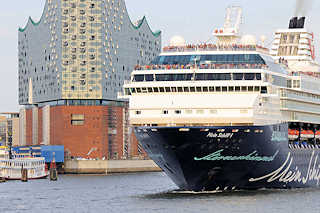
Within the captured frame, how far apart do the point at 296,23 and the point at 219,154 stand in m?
36.6

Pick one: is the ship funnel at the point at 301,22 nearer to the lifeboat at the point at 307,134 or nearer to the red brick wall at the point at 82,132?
the lifeboat at the point at 307,134

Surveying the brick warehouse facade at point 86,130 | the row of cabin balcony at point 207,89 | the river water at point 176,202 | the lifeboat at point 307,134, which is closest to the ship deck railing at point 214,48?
the row of cabin balcony at point 207,89

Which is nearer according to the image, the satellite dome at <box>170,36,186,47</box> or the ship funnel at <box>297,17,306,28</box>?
the satellite dome at <box>170,36,186,47</box>

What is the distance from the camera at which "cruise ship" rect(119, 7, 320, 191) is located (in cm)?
7575

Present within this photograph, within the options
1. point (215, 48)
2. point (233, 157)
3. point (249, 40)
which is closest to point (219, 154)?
point (233, 157)

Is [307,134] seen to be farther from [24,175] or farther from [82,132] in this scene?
[82,132]

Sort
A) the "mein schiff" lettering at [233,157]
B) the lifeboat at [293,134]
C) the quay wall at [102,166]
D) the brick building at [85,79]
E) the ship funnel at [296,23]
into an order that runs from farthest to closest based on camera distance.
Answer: the brick building at [85,79], the quay wall at [102,166], the ship funnel at [296,23], the lifeboat at [293,134], the "mein schiff" lettering at [233,157]

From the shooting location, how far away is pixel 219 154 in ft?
249

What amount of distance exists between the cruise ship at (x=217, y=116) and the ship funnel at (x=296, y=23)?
2063 cm

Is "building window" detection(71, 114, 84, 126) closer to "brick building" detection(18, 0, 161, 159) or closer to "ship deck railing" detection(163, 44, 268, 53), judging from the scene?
"brick building" detection(18, 0, 161, 159)

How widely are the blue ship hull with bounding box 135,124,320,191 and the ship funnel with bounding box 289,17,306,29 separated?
2727cm

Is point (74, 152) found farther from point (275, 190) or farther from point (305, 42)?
point (275, 190)

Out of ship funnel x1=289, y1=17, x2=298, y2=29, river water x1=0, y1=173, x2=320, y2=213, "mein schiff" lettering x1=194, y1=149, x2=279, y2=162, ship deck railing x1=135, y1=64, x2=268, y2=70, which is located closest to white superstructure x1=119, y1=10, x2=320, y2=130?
ship deck railing x1=135, y1=64, x2=268, y2=70

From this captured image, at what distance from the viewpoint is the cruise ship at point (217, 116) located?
7575 cm
